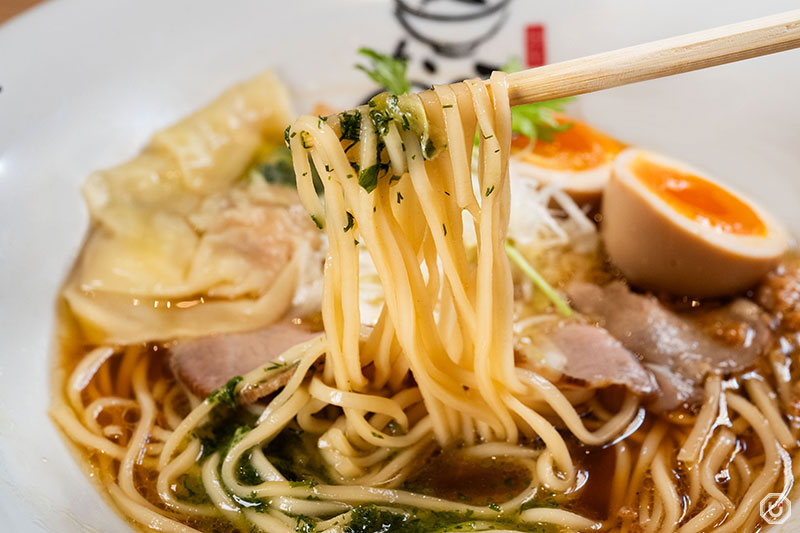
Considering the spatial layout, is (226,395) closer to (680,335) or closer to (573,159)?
(680,335)

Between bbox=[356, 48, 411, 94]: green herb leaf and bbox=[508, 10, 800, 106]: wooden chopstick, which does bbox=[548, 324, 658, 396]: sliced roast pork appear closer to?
bbox=[508, 10, 800, 106]: wooden chopstick

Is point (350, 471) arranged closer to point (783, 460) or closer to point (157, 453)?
point (157, 453)

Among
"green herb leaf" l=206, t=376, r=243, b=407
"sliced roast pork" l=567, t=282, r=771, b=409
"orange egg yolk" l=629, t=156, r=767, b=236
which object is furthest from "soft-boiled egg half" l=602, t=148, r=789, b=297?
"green herb leaf" l=206, t=376, r=243, b=407

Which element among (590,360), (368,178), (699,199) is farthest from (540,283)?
(368,178)

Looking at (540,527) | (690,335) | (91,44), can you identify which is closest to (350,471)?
(540,527)

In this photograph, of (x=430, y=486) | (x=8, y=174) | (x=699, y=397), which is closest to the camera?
(x=430, y=486)

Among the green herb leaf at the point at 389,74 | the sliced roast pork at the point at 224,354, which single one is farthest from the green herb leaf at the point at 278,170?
the sliced roast pork at the point at 224,354

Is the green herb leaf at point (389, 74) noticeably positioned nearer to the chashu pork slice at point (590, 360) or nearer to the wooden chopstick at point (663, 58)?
the chashu pork slice at point (590, 360)

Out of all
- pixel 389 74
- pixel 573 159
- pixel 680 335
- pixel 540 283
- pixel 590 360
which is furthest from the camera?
pixel 573 159
